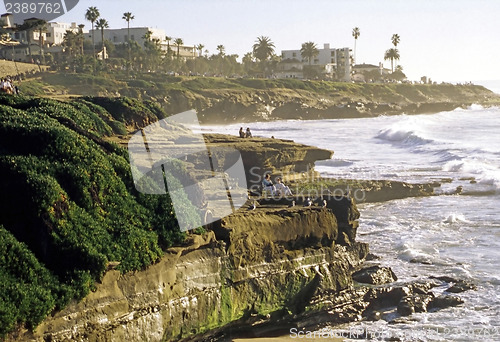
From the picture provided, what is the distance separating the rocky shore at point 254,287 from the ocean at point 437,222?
875 mm

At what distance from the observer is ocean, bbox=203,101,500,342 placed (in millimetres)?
17000

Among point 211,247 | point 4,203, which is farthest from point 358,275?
point 4,203

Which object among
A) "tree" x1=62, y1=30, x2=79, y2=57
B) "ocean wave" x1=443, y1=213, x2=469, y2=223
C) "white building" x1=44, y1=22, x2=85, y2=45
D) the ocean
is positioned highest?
"white building" x1=44, y1=22, x2=85, y2=45

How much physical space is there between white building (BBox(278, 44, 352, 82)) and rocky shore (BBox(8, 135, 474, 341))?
127 metres

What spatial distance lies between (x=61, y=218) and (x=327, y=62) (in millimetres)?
141349

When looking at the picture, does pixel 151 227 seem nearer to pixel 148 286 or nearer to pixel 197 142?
pixel 148 286

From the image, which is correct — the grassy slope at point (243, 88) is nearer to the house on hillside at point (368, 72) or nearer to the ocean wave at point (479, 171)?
the house on hillside at point (368, 72)

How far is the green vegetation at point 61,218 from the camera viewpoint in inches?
485

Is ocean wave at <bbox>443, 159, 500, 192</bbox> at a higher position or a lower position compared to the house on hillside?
lower

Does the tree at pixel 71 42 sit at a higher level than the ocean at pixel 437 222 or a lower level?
higher

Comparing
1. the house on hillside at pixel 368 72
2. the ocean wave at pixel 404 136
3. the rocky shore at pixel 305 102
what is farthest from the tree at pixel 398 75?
the ocean wave at pixel 404 136

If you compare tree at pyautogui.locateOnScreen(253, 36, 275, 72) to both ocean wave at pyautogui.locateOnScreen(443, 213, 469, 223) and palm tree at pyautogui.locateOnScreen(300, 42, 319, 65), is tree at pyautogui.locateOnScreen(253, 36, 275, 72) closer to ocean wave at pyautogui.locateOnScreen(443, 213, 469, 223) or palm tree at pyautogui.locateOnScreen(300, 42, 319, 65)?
palm tree at pyautogui.locateOnScreen(300, 42, 319, 65)

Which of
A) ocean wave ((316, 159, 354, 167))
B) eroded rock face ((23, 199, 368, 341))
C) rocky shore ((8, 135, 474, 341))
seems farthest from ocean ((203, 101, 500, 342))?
eroded rock face ((23, 199, 368, 341))

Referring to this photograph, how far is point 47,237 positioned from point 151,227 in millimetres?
2608
